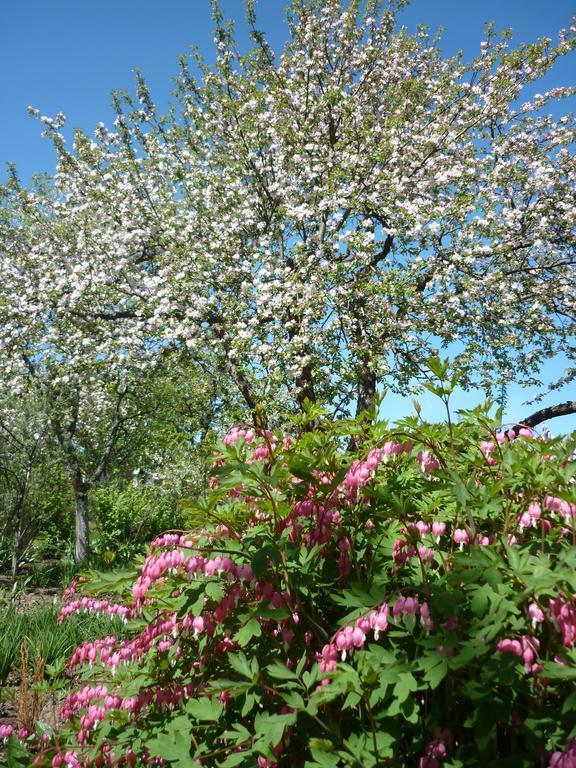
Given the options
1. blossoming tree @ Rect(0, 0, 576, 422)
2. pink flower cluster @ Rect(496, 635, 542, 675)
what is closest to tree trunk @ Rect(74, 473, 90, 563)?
blossoming tree @ Rect(0, 0, 576, 422)

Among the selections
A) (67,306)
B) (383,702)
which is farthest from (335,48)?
(383,702)

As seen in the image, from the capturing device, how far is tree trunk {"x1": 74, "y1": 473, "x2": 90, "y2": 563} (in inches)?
532

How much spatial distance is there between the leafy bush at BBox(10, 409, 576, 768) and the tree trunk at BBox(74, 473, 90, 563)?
1163cm

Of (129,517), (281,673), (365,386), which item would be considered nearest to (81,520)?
(129,517)

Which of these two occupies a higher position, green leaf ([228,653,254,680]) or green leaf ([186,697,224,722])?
green leaf ([228,653,254,680])

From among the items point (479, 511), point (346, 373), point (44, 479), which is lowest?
point (479, 511)

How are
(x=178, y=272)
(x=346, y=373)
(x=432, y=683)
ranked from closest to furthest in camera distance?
1. (x=432, y=683)
2. (x=346, y=373)
3. (x=178, y=272)

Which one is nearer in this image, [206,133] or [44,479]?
[206,133]

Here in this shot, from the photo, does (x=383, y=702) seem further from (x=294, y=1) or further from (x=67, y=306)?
(x=294, y=1)

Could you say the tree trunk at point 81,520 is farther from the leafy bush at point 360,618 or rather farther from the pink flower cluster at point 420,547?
the pink flower cluster at point 420,547

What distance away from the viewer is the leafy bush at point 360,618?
1.69m

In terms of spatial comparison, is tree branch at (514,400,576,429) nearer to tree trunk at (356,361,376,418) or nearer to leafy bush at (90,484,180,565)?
tree trunk at (356,361,376,418)

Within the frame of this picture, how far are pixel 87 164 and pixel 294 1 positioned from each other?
6020mm

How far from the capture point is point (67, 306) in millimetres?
11156
